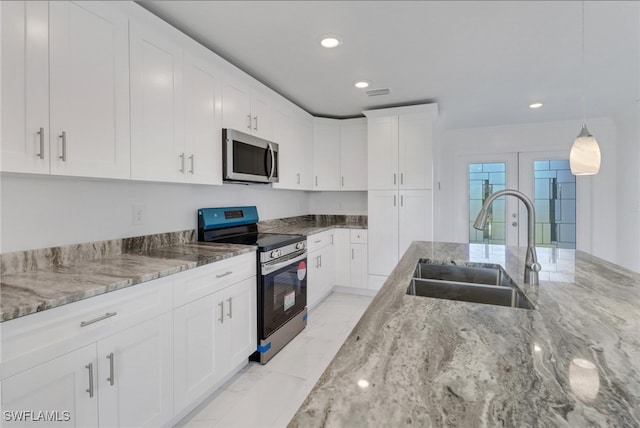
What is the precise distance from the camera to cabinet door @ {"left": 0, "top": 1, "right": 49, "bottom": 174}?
47.8 inches

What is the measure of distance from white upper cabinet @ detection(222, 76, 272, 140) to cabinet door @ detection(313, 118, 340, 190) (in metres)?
1.15

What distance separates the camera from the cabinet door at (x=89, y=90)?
138cm

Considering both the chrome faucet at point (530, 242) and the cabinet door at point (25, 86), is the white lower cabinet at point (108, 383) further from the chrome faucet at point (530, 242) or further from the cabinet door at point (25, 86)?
the chrome faucet at point (530, 242)

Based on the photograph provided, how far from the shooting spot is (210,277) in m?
1.86

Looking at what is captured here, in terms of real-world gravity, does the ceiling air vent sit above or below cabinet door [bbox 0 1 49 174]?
above

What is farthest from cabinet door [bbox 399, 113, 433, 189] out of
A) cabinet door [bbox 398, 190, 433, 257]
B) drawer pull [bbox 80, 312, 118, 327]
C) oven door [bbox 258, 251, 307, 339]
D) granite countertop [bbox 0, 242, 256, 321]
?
drawer pull [bbox 80, 312, 118, 327]

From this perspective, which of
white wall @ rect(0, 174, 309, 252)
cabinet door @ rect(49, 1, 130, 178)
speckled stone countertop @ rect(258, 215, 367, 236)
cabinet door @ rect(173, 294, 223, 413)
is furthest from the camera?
speckled stone countertop @ rect(258, 215, 367, 236)

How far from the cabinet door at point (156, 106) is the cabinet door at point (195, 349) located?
0.83 metres

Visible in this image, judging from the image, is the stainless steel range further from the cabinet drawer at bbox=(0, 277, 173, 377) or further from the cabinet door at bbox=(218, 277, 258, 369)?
the cabinet drawer at bbox=(0, 277, 173, 377)

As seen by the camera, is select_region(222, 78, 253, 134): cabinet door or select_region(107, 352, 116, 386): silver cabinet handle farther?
select_region(222, 78, 253, 134): cabinet door

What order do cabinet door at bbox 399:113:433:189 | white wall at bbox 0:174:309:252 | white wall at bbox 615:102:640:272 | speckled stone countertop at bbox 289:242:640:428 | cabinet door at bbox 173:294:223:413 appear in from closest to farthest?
speckled stone countertop at bbox 289:242:640:428, white wall at bbox 0:174:309:252, cabinet door at bbox 173:294:223:413, cabinet door at bbox 399:113:433:189, white wall at bbox 615:102:640:272

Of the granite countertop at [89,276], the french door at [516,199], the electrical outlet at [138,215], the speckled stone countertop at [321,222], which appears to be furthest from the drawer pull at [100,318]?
the french door at [516,199]

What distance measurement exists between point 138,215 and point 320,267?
202 centimetres

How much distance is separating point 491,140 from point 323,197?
8.92 ft
